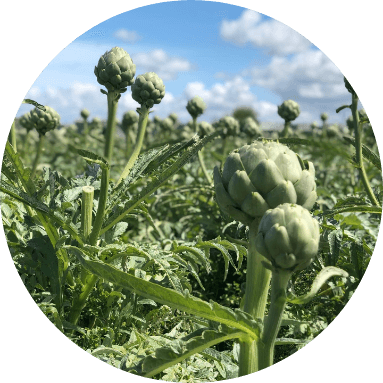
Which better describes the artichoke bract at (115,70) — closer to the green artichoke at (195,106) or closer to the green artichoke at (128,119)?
the green artichoke at (195,106)

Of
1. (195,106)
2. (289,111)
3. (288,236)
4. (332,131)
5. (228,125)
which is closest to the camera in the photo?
(288,236)

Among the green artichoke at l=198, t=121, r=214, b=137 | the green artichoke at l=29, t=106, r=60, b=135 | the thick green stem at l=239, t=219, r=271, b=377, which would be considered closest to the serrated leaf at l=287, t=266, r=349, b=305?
the thick green stem at l=239, t=219, r=271, b=377

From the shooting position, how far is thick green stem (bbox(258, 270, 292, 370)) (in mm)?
689

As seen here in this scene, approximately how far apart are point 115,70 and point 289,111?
3.04 feet

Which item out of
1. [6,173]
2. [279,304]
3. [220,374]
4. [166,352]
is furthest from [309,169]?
[6,173]

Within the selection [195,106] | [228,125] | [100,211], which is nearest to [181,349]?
[100,211]

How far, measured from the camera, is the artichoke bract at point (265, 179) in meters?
0.69

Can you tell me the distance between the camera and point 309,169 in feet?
2.38

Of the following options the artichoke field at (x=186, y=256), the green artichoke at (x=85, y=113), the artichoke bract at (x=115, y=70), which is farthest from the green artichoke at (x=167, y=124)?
the artichoke bract at (x=115, y=70)

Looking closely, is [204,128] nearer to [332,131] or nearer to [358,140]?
[332,131]

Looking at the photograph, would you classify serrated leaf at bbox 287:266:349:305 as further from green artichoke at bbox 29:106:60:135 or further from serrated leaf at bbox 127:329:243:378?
green artichoke at bbox 29:106:60:135

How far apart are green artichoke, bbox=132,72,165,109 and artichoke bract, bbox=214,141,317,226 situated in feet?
1.75

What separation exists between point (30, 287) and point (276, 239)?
28.5 inches

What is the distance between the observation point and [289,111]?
1.86 meters
